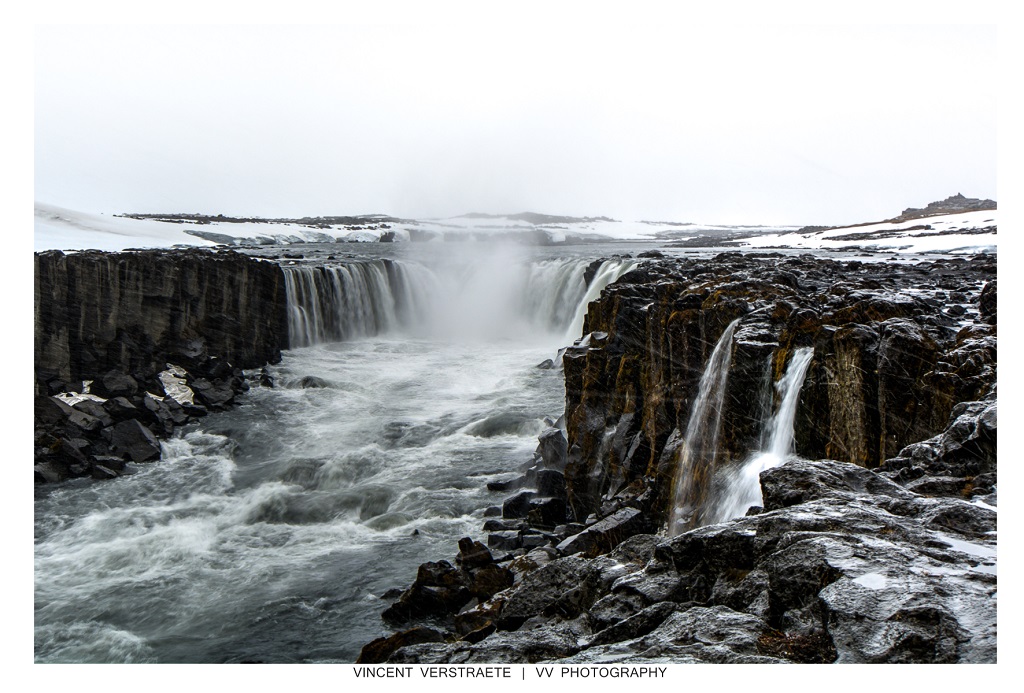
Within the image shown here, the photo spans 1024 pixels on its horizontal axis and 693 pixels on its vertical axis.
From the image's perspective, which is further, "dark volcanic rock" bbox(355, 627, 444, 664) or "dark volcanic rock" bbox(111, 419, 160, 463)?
"dark volcanic rock" bbox(111, 419, 160, 463)

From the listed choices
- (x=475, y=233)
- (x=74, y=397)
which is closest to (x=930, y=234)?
(x=74, y=397)

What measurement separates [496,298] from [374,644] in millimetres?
29849

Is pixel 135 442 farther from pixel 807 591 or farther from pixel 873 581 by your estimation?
pixel 873 581

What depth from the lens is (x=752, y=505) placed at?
8.78 metres

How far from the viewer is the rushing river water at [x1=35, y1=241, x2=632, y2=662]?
10445 millimetres

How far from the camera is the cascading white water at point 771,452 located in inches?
370

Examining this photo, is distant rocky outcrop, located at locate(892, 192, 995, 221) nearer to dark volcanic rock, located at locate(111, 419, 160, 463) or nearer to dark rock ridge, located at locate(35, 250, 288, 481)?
dark volcanic rock, located at locate(111, 419, 160, 463)

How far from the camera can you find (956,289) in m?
14.4

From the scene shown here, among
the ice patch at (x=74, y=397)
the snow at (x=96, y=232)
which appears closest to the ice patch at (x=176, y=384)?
the ice patch at (x=74, y=397)

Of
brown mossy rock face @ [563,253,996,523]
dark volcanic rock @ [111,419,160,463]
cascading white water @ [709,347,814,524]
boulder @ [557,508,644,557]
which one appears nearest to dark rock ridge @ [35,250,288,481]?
dark volcanic rock @ [111,419,160,463]

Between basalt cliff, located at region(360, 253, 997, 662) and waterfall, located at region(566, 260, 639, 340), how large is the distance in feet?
43.3

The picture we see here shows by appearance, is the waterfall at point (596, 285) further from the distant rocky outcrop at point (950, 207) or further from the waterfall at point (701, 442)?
the waterfall at point (701, 442)

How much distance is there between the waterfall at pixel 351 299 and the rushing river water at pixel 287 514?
12.8ft

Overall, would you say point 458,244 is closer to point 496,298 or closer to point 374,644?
point 496,298
